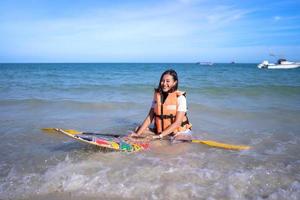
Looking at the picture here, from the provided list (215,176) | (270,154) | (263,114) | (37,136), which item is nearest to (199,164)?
(215,176)

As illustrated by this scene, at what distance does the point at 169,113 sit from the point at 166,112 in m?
0.06

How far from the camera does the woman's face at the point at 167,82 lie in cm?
566

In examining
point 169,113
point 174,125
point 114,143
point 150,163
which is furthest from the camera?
point 169,113

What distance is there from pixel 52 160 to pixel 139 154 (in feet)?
4.40

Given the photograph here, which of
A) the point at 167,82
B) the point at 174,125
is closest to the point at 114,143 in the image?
the point at 174,125

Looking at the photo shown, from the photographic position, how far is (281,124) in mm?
7520

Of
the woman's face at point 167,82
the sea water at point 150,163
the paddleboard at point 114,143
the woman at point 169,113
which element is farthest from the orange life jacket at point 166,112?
the paddleboard at point 114,143

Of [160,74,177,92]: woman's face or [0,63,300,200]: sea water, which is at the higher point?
[160,74,177,92]: woman's face

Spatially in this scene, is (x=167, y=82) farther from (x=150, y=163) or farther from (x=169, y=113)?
(x=150, y=163)

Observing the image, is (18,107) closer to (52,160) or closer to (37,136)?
(37,136)

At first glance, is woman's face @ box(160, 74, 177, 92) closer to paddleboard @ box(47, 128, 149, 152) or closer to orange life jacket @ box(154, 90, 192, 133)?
orange life jacket @ box(154, 90, 192, 133)

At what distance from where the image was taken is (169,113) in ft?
19.1

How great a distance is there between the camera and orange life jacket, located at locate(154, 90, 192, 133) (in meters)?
5.82

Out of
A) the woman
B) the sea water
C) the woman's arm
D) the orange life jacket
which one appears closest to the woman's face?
the woman
